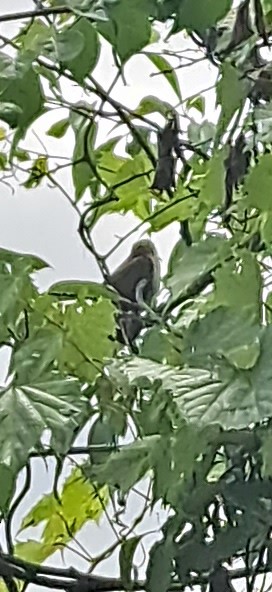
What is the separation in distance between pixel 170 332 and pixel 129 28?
16 centimetres

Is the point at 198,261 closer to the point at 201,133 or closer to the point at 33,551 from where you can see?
the point at 201,133

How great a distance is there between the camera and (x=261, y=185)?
508 millimetres

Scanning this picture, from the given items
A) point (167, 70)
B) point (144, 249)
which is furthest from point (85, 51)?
point (144, 249)

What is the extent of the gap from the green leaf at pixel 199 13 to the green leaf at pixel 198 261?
0.34 feet

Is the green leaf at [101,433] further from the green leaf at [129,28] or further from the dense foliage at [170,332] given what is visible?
the green leaf at [129,28]

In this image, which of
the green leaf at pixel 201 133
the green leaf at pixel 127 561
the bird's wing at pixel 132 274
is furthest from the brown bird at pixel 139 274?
the green leaf at pixel 127 561

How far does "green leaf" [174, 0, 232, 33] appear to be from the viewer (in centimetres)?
49

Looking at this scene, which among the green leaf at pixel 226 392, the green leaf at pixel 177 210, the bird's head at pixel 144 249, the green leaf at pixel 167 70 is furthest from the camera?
the bird's head at pixel 144 249

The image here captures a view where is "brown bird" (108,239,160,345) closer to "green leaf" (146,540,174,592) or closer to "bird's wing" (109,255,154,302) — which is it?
"bird's wing" (109,255,154,302)

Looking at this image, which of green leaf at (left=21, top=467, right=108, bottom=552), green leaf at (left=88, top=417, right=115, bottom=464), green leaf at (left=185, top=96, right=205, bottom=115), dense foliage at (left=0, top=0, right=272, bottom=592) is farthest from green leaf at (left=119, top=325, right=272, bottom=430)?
green leaf at (left=185, top=96, right=205, bottom=115)

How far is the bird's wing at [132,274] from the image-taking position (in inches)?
37.4

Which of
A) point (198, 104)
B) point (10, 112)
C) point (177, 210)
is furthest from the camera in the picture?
point (198, 104)

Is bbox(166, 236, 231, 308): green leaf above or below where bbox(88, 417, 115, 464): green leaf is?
above

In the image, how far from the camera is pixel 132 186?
76 cm
